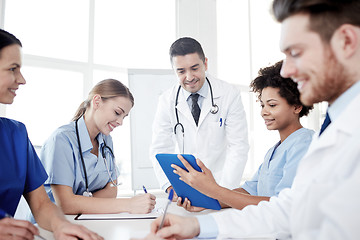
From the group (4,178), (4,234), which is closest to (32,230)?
(4,234)

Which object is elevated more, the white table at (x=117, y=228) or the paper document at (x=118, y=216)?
the white table at (x=117, y=228)

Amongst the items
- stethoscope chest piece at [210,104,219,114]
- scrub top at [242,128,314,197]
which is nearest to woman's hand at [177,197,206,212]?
scrub top at [242,128,314,197]

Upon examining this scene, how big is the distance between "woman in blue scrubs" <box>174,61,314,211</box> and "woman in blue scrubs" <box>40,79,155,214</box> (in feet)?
0.88

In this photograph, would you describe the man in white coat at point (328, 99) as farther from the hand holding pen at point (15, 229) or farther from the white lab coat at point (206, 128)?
the white lab coat at point (206, 128)

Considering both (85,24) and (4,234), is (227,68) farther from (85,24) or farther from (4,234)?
(4,234)

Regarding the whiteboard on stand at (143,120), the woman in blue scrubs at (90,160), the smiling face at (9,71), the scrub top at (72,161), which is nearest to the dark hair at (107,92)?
the woman in blue scrubs at (90,160)

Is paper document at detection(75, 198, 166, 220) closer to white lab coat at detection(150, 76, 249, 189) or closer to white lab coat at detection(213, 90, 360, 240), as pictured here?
white lab coat at detection(213, 90, 360, 240)

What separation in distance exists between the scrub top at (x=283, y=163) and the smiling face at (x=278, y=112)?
0.08m

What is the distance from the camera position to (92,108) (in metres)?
1.70

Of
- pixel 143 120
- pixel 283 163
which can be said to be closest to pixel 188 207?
pixel 283 163

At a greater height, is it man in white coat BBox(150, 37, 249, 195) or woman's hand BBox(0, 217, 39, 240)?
man in white coat BBox(150, 37, 249, 195)

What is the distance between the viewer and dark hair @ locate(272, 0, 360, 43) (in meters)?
0.71

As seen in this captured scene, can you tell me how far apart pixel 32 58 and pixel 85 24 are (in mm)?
523

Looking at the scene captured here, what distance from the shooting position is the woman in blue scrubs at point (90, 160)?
132cm
